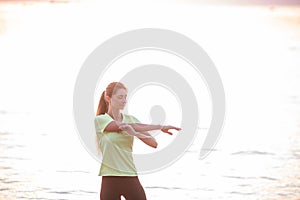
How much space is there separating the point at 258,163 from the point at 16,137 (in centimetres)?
524

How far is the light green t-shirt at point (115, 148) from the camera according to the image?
8.45 m

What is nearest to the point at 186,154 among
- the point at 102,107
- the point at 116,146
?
the point at 102,107

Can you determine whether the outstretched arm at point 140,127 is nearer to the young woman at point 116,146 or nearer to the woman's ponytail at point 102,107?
the young woman at point 116,146

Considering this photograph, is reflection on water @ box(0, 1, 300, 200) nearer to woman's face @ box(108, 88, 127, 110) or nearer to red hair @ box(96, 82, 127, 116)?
red hair @ box(96, 82, 127, 116)

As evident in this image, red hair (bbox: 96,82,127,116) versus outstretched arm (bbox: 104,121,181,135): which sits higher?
red hair (bbox: 96,82,127,116)

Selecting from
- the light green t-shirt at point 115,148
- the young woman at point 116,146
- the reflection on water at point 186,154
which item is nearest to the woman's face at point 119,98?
the young woman at point 116,146

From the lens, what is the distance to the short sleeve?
8.42 metres

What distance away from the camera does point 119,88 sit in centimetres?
846

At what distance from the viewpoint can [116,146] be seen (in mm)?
8453

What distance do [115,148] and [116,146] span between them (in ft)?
0.07

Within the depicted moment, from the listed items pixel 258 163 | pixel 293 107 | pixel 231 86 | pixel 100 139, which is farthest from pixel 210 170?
pixel 231 86

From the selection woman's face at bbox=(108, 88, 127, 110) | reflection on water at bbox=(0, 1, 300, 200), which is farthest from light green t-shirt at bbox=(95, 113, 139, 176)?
reflection on water at bbox=(0, 1, 300, 200)

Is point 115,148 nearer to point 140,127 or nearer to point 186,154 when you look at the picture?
point 140,127

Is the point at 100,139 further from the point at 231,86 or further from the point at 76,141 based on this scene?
the point at 231,86
